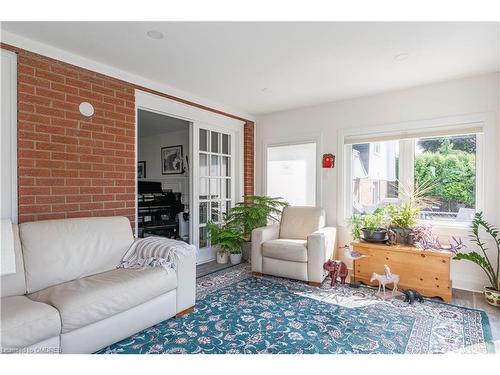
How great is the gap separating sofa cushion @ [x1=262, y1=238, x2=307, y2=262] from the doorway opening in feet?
5.83

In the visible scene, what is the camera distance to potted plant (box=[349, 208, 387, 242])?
3.33 m

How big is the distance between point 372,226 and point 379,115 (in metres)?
1.47

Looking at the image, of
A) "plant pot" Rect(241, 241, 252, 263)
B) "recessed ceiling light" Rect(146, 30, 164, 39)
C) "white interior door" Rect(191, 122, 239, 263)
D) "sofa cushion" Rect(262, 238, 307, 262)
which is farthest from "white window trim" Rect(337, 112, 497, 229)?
"recessed ceiling light" Rect(146, 30, 164, 39)

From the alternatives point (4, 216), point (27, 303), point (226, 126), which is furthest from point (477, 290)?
point (4, 216)

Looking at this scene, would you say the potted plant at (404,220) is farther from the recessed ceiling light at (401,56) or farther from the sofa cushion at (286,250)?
the recessed ceiling light at (401,56)

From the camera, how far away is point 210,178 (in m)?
4.39

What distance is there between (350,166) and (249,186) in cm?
168

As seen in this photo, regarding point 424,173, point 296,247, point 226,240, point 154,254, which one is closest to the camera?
point 154,254

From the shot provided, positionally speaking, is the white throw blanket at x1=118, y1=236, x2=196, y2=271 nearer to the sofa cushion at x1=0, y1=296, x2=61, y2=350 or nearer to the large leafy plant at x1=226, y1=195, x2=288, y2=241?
the sofa cushion at x1=0, y1=296, x2=61, y2=350

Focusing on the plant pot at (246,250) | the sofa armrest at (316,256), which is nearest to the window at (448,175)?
the sofa armrest at (316,256)

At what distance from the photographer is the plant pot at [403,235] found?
326 cm

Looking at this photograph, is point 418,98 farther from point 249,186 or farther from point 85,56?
A: point 85,56

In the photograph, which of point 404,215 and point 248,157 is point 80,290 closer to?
point 404,215

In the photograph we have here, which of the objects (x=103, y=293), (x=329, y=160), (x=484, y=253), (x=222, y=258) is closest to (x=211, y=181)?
(x=222, y=258)
